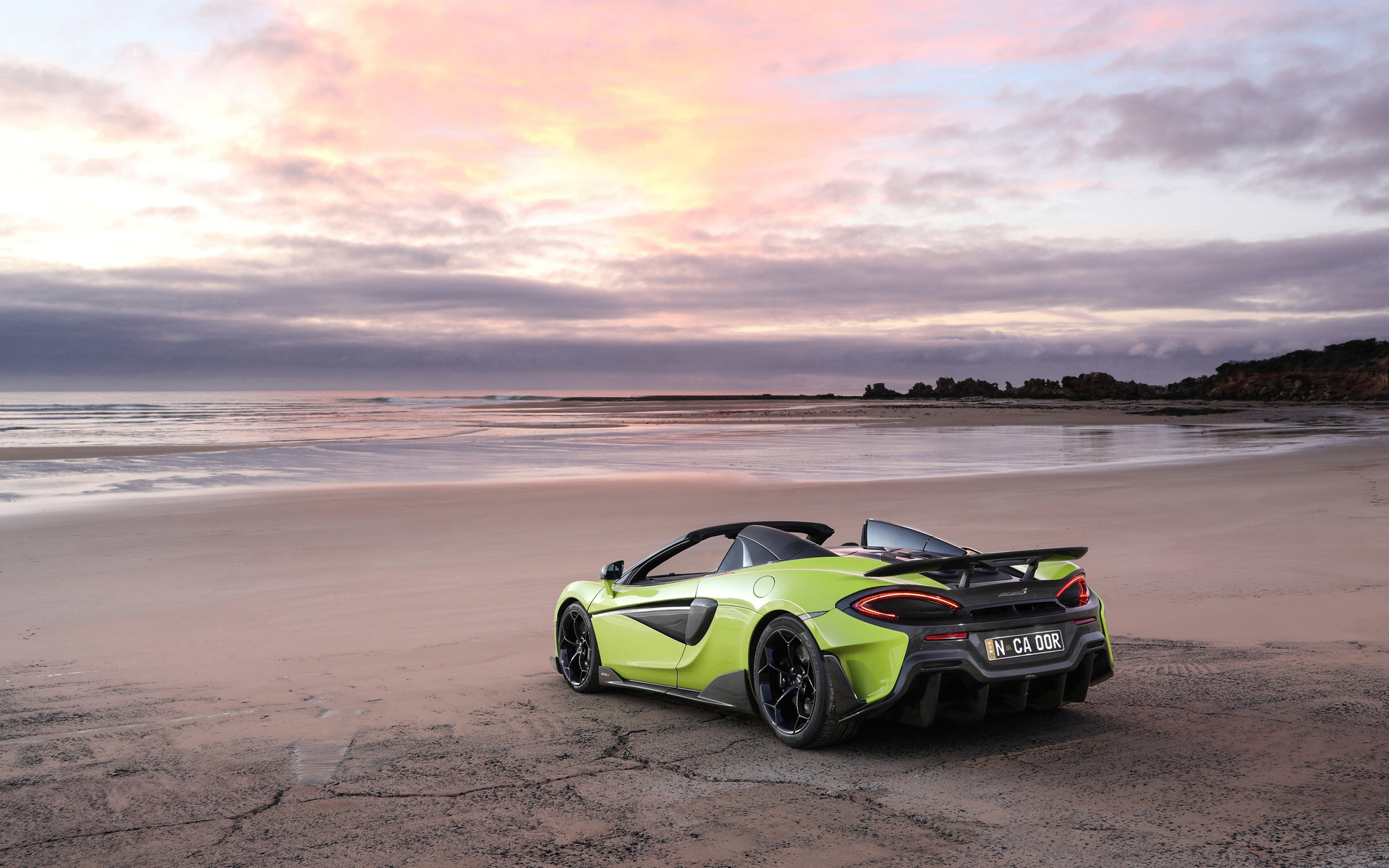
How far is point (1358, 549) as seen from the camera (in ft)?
38.9

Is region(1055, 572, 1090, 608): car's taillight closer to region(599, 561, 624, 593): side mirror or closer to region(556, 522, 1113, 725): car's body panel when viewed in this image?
region(556, 522, 1113, 725): car's body panel

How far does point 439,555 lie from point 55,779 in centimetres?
762

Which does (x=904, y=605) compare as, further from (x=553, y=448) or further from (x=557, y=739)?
(x=553, y=448)

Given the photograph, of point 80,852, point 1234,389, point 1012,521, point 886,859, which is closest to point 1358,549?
point 1012,521

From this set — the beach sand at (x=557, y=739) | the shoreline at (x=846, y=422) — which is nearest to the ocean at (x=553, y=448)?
the shoreline at (x=846, y=422)

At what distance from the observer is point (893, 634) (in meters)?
4.71

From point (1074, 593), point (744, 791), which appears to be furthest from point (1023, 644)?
point (744, 791)

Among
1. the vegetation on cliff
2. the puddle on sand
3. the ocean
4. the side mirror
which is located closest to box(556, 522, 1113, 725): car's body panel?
the side mirror

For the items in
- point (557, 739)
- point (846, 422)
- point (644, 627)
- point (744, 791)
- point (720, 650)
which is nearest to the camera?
point (744, 791)

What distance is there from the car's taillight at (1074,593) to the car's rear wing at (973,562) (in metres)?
0.12

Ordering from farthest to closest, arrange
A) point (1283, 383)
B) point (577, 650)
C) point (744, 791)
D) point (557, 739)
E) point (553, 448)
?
point (1283, 383), point (553, 448), point (577, 650), point (557, 739), point (744, 791)

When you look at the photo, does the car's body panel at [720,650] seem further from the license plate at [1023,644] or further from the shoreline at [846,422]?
the shoreline at [846,422]

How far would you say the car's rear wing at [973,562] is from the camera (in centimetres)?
484

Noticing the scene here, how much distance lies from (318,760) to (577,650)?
7.00 ft
